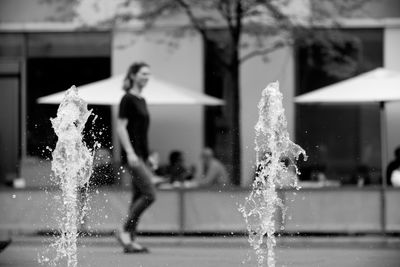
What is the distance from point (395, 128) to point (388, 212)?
16.2ft

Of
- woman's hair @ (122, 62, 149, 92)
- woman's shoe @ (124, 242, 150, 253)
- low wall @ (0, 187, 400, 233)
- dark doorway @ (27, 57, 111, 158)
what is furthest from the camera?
dark doorway @ (27, 57, 111, 158)

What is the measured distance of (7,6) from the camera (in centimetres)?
1683

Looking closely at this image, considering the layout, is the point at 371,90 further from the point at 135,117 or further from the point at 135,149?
the point at 135,149

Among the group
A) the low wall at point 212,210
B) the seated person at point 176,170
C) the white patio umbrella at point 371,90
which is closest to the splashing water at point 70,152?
the low wall at point 212,210

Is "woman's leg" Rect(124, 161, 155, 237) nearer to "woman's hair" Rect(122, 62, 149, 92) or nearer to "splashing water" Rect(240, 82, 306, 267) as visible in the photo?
"woman's hair" Rect(122, 62, 149, 92)

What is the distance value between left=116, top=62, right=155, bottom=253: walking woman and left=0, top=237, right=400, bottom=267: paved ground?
0.21 meters

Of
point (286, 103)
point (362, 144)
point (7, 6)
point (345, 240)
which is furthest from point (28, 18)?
point (345, 240)

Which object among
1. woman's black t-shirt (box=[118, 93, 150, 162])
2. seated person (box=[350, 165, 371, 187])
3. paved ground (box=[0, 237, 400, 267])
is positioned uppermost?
woman's black t-shirt (box=[118, 93, 150, 162])

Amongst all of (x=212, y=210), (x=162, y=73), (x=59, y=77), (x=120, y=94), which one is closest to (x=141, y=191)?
(x=212, y=210)

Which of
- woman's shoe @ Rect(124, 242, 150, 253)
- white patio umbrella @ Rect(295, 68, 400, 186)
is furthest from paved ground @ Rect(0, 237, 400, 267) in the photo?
white patio umbrella @ Rect(295, 68, 400, 186)

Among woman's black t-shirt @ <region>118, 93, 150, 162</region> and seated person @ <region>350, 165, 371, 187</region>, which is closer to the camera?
woman's black t-shirt @ <region>118, 93, 150, 162</region>

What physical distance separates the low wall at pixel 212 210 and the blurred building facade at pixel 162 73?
4571 mm

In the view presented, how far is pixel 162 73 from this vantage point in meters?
16.6

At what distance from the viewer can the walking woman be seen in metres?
9.07
